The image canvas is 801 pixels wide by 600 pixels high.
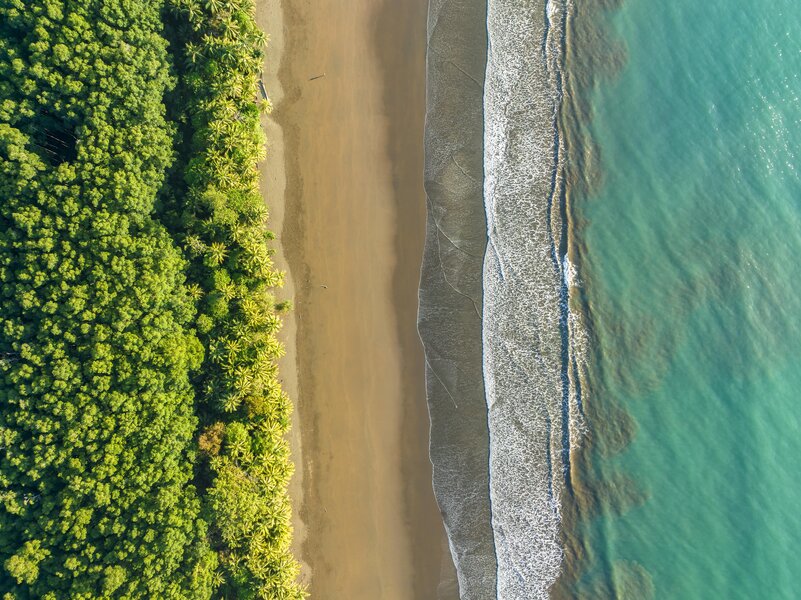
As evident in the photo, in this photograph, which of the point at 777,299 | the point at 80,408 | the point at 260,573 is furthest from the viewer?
the point at 777,299

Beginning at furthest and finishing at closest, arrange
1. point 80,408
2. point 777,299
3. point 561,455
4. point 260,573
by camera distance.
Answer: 1. point 777,299
2. point 561,455
3. point 260,573
4. point 80,408

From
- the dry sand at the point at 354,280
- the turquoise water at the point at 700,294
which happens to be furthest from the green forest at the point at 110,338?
the turquoise water at the point at 700,294

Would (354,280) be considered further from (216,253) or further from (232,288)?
(216,253)

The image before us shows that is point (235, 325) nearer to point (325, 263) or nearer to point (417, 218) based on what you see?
point (325, 263)

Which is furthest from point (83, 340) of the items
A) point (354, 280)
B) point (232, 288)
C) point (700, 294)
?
point (700, 294)

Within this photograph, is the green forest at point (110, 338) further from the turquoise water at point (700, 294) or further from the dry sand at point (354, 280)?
the turquoise water at point (700, 294)

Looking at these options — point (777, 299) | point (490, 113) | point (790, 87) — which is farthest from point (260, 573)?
point (790, 87)
